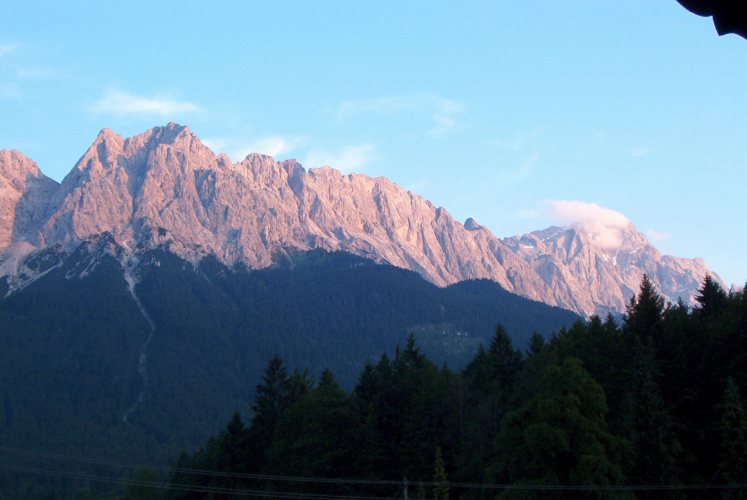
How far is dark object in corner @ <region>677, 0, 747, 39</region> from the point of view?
4.78 m

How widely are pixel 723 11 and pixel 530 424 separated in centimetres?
5798

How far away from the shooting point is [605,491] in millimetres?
54719

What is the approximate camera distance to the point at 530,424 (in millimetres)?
60594

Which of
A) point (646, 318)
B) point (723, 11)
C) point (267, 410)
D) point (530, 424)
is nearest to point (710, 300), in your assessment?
point (646, 318)

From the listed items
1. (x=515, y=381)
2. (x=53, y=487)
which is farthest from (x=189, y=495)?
(x=53, y=487)

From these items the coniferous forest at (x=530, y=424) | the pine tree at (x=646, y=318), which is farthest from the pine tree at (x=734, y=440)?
the pine tree at (x=646, y=318)

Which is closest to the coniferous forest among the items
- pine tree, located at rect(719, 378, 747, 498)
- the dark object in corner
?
pine tree, located at rect(719, 378, 747, 498)

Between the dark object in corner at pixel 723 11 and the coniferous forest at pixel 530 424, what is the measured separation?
3928cm

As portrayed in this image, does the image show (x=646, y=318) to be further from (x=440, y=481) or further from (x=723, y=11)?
(x=723, y=11)

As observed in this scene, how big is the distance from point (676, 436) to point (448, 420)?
2291 cm

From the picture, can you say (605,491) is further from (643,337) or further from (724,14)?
(724,14)

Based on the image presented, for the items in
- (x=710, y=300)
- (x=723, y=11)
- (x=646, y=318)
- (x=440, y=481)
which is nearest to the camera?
(x=723, y=11)

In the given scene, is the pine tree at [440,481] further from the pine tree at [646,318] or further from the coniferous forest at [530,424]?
the pine tree at [646,318]

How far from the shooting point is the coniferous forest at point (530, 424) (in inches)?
2274
